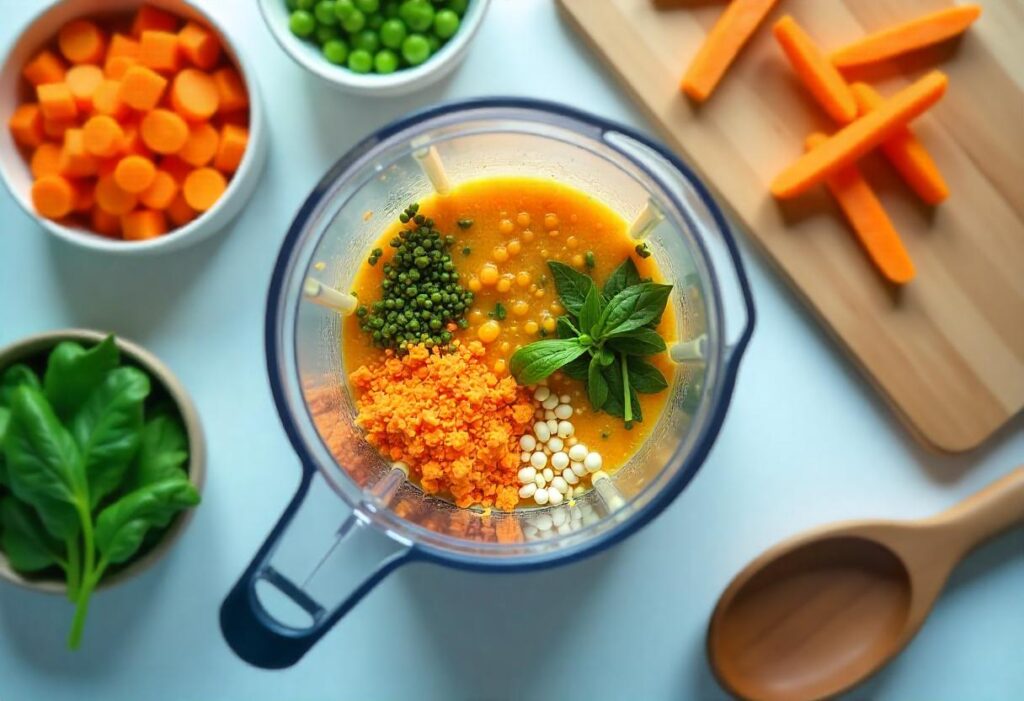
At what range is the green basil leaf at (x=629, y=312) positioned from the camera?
990 millimetres

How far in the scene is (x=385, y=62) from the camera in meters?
1.06

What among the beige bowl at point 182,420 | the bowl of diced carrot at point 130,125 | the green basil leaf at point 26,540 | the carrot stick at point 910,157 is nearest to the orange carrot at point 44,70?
the bowl of diced carrot at point 130,125

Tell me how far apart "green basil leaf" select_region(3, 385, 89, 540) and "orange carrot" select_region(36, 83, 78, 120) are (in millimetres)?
345

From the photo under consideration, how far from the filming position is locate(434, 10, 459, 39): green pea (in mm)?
1056

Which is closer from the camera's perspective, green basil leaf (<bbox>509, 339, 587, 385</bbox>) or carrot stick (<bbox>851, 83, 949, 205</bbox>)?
green basil leaf (<bbox>509, 339, 587, 385</bbox>)

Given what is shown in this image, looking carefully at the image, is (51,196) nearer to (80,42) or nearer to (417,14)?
(80,42)

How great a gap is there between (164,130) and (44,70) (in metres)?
0.18

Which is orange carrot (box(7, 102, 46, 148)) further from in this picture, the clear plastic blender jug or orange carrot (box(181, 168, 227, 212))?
the clear plastic blender jug

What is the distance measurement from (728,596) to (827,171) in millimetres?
567

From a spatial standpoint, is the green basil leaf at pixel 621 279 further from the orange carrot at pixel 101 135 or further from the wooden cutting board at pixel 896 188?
the orange carrot at pixel 101 135

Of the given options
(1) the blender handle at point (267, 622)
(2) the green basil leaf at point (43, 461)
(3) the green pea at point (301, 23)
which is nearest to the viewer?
(1) the blender handle at point (267, 622)

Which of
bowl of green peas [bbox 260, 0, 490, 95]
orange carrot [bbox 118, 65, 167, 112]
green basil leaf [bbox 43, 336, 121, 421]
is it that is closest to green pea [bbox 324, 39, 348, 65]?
bowl of green peas [bbox 260, 0, 490, 95]

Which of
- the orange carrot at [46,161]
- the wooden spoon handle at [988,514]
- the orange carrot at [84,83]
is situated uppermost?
the orange carrot at [84,83]

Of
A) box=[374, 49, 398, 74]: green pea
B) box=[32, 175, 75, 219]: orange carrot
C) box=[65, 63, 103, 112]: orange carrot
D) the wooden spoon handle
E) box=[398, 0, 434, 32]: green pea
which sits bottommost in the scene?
the wooden spoon handle
